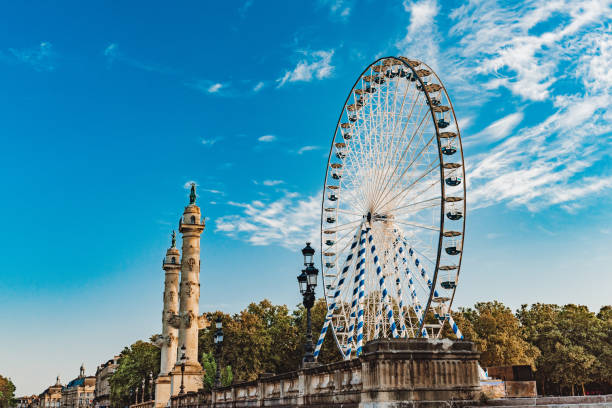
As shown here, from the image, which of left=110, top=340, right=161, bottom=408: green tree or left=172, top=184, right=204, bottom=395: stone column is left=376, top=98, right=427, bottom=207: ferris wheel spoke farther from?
left=110, top=340, right=161, bottom=408: green tree

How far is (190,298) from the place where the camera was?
48.8m

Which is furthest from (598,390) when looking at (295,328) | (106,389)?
(106,389)

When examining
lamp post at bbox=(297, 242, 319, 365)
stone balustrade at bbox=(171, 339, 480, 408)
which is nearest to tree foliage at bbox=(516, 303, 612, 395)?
lamp post at bbox=(297, 242, 319, 365)

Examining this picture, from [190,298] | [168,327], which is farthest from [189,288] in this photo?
[168,327]

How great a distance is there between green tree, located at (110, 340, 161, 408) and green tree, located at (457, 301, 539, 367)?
147 ft

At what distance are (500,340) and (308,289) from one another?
44.9 m

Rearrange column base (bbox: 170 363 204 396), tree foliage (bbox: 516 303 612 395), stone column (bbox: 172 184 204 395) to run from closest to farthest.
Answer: column base (bbox: 170 363 204 396) < stone column (bbox: 172 184 204 395) < tree foliage (bbox: 516 303 612 395)

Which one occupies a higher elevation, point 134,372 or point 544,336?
point 544,336

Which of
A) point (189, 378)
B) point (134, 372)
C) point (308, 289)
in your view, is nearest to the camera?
point (308, 289)

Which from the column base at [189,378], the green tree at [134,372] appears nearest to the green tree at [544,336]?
the column base at [189,378]

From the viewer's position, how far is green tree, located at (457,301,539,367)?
57.8 meters

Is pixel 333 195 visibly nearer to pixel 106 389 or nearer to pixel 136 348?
pixel 136 348

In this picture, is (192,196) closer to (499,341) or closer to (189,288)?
(189,288)

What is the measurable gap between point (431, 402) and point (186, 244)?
41.1 m
